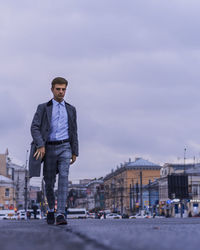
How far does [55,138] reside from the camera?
739 cm

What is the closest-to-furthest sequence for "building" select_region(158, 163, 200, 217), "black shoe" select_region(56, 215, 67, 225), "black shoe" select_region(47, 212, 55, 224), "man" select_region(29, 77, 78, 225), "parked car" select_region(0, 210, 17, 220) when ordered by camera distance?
1. "black shoe" select_region(56, 215, 67, 225)
2. "man" select_region(29, 77, 78, 225)
3. "black shoe" select_region(47, 212, 55, 224)
4. "parked car" select_region(0, 210, 17, 220)
5. "building" select_region(158, 163, 200, 217)

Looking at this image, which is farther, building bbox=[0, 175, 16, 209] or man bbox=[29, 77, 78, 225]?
building bbox=[0, 175, 16, 209]

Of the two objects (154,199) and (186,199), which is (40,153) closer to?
(186,199)

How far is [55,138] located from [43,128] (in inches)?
7.9

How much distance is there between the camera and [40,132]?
291 inches

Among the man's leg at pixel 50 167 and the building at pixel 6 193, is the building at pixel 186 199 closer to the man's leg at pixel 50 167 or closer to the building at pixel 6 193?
the building at pixel 6 193

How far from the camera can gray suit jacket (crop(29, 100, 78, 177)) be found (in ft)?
23.7

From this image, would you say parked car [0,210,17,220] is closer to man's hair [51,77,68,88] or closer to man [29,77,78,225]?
man [29,77,78,225]

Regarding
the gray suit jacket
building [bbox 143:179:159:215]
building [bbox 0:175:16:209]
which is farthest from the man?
building [bbox 0:175:16:209]

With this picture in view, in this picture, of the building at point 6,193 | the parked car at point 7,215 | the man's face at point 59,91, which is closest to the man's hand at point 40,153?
the man's face at point 59,91

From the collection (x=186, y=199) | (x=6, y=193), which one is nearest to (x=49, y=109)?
(x=186, y=199)

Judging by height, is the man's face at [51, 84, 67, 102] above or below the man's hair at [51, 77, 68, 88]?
below

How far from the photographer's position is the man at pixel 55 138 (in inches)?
288

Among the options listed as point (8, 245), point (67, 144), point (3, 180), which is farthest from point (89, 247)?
point (3, 180)
